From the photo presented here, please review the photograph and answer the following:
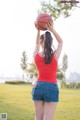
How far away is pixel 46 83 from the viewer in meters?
6.57

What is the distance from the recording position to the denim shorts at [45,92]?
652 centimetres

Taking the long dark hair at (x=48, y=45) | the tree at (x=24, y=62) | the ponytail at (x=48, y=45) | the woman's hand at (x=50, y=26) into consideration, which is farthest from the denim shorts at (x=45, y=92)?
the tree at (x=24, y=62)

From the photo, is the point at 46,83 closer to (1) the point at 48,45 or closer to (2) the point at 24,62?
(1) the point at 48,45

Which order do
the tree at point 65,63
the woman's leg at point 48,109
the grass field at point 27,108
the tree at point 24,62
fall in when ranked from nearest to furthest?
the woman's leg at point 48,109
the grass field at point 27,108
the tree at point 24,62
the tree at point 65,63

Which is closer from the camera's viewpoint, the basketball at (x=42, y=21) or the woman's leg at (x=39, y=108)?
the woman's leg at (x=39, y=108)

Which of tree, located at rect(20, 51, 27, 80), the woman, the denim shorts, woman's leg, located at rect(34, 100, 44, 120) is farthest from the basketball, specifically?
tree, located at rect(20, 51, 27, 80)

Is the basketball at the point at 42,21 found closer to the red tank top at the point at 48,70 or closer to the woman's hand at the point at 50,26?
the woman's hand at the point at 50,26

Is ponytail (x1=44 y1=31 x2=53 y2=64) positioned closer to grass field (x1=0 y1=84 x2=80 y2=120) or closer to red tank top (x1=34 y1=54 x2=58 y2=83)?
red tank top (x1=34 y1=54 x2=58 y2=83)

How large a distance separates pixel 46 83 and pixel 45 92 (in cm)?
14

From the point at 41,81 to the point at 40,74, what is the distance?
0.42ft

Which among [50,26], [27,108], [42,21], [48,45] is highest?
[42,21]

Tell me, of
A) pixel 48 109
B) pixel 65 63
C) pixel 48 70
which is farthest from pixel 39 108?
pixel 65 63

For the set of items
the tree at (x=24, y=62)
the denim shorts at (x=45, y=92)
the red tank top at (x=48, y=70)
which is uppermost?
the tree at (x=24, y=62)

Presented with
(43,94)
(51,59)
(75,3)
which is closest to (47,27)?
(51,59)
